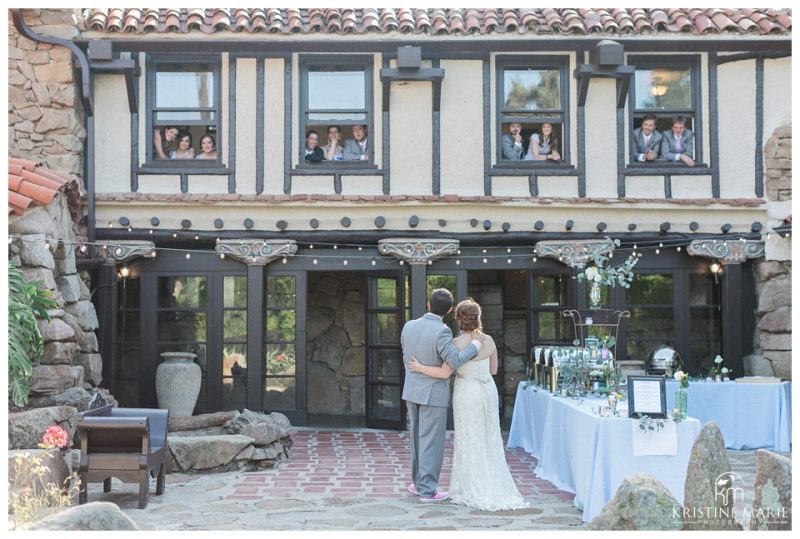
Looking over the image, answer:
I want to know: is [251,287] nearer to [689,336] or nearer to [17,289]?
[17,289]

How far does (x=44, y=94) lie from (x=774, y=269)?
9263 millimetres

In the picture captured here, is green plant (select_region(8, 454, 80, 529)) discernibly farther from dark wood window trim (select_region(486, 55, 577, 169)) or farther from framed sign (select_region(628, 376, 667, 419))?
dark wood window trim (select_region(486, 55, 577, 169))

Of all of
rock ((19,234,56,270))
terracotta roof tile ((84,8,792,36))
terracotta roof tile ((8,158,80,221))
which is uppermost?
terracotta roof tile ((84,8,792,36))

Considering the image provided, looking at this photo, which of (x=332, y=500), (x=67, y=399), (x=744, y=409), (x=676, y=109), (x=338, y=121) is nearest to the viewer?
(x=332, y=500)

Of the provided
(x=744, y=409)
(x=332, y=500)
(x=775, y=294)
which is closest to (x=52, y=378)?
(x=332, y=500)

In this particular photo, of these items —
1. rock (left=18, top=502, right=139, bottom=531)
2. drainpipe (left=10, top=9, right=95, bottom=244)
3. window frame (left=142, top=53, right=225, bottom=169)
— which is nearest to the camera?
rock (left=18, top=502, right=139, bottom=531)

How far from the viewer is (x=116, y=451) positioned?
743 centimetres

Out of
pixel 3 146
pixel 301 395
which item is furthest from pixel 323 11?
pixel 3 146

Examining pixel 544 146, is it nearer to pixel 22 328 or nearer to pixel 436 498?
pixel 436 498

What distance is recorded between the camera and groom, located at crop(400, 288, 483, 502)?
7418mm

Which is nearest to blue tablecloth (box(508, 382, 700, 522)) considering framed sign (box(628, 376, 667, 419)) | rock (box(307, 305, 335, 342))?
framed sign (box(628, 376, 667, 419))

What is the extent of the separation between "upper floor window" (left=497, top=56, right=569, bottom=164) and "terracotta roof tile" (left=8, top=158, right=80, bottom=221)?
5.34 m

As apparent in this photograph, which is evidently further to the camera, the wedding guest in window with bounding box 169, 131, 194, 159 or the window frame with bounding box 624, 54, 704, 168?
the window frame with bounding box 624, 54, 704, 168

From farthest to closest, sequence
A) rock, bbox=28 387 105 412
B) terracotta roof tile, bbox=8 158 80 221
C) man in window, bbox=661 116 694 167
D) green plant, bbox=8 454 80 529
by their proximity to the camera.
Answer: man in window, bbox=661 116 694 167 < terracotta roof tile, bbox=8 158 80 221 < rock, bbox=28 387 105 412 < green plant, bbox=8 454 80 529
